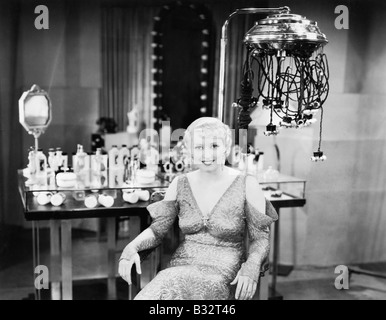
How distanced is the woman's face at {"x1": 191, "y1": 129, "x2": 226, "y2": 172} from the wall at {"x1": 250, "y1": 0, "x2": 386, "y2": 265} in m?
1.48

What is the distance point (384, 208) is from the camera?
159 inches

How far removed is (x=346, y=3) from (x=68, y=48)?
304 centimetres

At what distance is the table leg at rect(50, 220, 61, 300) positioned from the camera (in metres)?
3.37

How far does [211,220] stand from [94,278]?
195cm

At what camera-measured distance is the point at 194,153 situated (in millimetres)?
2482

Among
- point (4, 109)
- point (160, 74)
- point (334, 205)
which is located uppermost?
point (160, 74)

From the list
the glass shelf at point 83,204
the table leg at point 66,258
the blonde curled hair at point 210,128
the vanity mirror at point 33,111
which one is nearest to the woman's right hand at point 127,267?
the blonde curled hair at point 210,128

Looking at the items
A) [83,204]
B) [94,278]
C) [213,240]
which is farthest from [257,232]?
[94,278]

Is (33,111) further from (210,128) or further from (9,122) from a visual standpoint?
(210,128)

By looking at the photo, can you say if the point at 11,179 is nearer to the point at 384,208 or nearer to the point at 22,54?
the point at 22,54

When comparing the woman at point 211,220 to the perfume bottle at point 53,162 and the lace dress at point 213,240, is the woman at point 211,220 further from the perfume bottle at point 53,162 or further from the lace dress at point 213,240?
the perfume bottle at point 53,162

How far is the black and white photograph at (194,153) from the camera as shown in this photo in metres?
2.48

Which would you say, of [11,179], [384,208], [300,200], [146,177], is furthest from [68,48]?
[384,208]

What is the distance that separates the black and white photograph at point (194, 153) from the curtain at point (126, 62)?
0.05 feet
